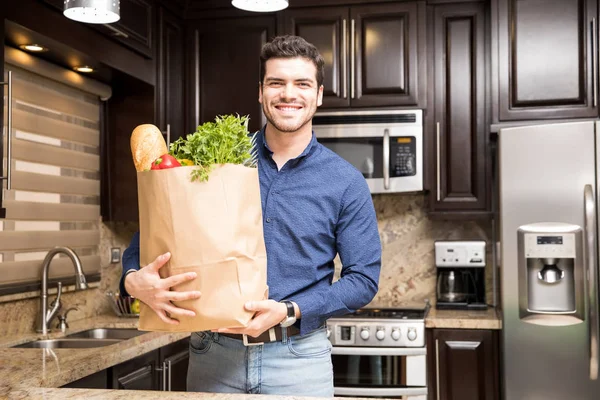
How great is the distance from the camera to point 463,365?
3.37 meters

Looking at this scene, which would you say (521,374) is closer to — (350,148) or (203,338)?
(350,148)

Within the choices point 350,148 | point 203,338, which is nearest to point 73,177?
point 350,148

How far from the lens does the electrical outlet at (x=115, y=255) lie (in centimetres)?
376

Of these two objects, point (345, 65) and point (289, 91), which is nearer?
point (289, 91)

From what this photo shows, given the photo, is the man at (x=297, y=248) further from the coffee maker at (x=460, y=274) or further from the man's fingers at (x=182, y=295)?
the coffee maker at (x=460, y=274)

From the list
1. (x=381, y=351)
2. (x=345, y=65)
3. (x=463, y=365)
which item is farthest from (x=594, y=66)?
(x=381, y=351)

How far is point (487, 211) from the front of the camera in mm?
3662

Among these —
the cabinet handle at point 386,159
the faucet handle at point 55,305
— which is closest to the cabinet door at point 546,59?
the cabinet handle at point 386,159

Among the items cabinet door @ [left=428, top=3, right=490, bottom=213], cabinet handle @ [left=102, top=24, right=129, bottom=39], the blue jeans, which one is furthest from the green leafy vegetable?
cabinet door @ [left=428, top=3, right=490, bottom=213]

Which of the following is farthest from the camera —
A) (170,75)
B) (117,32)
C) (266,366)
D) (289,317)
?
(170,75)

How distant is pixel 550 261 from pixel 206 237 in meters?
2.30

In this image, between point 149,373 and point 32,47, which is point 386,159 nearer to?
point 149,373

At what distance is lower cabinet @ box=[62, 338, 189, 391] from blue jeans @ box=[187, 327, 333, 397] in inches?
27.8

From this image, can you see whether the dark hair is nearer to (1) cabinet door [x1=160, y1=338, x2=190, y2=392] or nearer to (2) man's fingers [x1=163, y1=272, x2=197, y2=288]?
(2) man's fingers [x1=163, y1=272, x2=197, y2=288]
